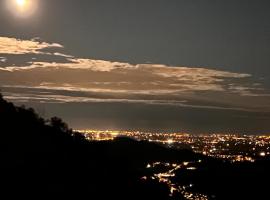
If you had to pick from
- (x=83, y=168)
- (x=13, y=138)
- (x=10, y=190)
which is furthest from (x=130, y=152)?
(x=10, y=190)

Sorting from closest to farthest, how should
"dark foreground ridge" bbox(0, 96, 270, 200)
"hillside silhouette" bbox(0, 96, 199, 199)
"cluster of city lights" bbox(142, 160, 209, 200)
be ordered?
"hillside silhouette" bbox(0, 96, 199, 199)
"dark foreground ridge" bbox(0, 96, 270, 200)
"cluster of city lights" bbox(142, 160, 209, 200)

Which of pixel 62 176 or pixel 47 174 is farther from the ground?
pixel 47 174

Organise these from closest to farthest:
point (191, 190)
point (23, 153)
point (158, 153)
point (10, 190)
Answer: point (10, 190), point (23, 153), point (191, 190), point (158, 153)

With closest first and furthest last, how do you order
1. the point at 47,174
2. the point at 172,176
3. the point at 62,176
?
the point at 47,174, the point at 62,176, the point at 172,176

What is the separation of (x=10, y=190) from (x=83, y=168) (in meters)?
33.3

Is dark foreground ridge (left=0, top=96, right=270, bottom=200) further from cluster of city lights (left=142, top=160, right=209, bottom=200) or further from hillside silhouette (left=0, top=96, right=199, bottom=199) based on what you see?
cluster of city lights (left=142, top=160, right=209, bottom=200)

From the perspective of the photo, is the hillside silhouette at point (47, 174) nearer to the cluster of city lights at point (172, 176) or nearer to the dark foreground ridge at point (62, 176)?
the dark foreground ridge at point (62, 176)

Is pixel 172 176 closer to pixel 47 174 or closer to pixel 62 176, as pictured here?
pixel 62 176

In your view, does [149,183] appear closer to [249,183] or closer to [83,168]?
[83,168]

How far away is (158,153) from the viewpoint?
198 metres

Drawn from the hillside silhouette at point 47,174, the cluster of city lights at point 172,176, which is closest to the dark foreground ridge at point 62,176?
the hillside silhouette at point 47,174

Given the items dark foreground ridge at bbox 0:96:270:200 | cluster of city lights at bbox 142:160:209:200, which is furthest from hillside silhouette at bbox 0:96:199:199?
cluster of city lights at bbox 142:160:209:200

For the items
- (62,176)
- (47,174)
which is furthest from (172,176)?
(47,174)

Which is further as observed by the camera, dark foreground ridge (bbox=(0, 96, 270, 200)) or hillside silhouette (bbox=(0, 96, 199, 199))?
dark foreground ridge (bbox=(0, 96, 270, 200))
